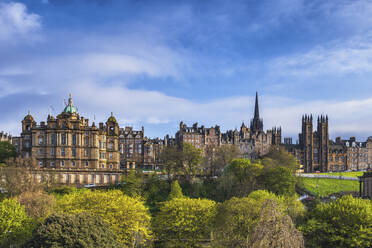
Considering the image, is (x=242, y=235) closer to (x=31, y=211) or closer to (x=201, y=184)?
(x=31, y=211)

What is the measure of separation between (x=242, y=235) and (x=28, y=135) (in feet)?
214

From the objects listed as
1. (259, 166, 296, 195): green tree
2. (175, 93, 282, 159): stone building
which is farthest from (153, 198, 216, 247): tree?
(175, 93, 282, 159): stone building

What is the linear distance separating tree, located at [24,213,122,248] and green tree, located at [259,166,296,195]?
47.1 meters

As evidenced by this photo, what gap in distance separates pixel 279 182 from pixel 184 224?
35148 mm

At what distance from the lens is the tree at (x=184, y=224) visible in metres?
46.9

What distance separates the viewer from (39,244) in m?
34.0

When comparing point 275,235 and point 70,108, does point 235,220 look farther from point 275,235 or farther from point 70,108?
point 70,108

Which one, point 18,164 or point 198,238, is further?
point 18,164

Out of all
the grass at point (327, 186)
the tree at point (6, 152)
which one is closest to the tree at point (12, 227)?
the tree at point (6, 152)

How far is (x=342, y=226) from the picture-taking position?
45125mm

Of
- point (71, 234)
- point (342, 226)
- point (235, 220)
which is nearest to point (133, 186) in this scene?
point (235, 220)

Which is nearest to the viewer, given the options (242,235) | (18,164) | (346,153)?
(242,235)

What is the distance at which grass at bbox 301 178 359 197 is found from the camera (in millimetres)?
90000

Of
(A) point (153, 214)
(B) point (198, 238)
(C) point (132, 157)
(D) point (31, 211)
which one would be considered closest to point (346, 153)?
(C) point (132, 157)
